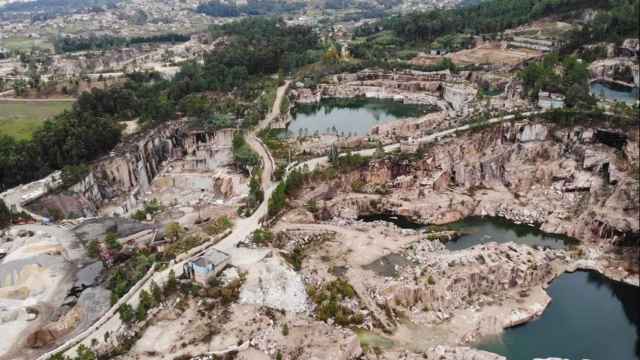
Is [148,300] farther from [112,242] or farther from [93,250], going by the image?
[93,250]

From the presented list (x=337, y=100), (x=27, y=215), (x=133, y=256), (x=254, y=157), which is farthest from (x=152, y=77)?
(x=133, y=256)

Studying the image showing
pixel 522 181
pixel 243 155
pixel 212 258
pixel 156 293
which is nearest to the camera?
pixel 156 293

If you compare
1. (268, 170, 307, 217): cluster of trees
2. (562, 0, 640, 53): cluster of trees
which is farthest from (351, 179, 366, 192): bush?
(562, 0, 640, 53): cluster of trees

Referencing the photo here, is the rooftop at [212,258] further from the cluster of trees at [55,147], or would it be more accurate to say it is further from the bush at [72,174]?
the cluster of trees at [55,147]

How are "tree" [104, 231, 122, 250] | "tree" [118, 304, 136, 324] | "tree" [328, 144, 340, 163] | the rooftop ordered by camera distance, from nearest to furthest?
"tree" [118, 304, 136, 324], the rooftop, "tree" [104, 231, 122, 250], "tree" [328, 144, 340, 163]

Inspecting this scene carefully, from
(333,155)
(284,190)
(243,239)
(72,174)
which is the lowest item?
(243,239)

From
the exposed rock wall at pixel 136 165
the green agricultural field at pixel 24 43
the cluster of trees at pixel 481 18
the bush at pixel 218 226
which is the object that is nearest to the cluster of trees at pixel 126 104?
the exposed rock wall at pixel 136 165

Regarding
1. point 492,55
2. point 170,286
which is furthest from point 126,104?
point 492,55

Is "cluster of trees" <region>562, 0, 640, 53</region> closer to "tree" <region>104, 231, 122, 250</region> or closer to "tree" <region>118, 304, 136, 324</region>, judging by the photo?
"tree" <region>104, 231, 122, 250</region>
